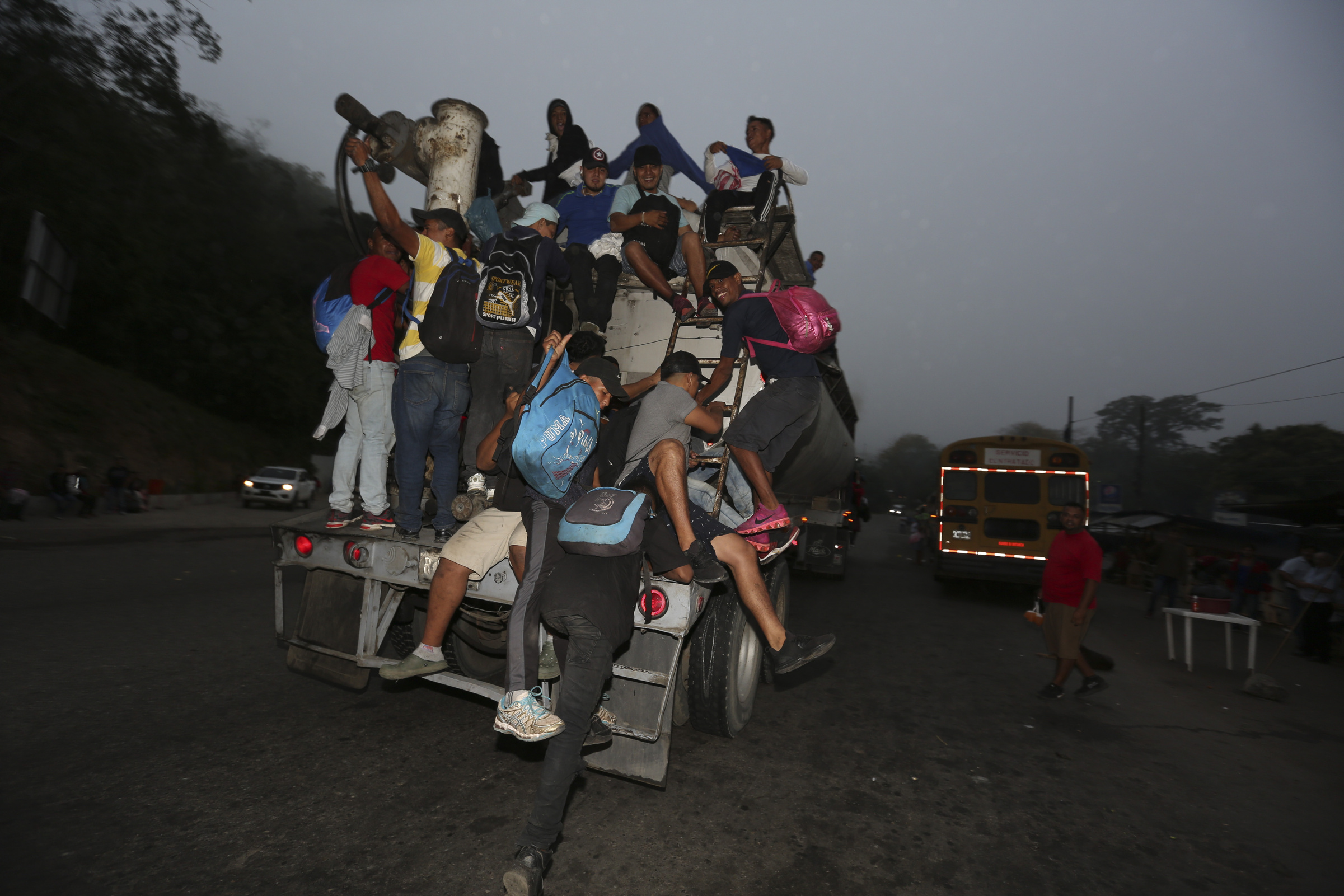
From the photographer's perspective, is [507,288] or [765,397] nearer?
[507,288]

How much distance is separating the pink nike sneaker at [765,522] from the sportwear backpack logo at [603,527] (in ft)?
5.17

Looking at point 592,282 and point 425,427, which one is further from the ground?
point 592,282

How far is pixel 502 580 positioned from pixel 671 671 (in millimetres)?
943

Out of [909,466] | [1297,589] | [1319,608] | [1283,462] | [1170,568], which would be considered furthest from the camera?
[909,466]

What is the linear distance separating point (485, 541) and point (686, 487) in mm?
1015

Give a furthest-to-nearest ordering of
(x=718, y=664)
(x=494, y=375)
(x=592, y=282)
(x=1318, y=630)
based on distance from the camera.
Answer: (x=1318, y=630), (x=592, y=282), (x=494, y=375), (x=718, y=664)

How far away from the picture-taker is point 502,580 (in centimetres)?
310

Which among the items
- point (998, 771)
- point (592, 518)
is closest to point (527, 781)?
point (592, 518)

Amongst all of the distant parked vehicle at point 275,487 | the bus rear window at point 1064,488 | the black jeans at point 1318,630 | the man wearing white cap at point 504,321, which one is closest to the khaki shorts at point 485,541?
the man wearing white cap at point 504,321

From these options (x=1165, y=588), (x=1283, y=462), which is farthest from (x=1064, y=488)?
(x=1283, y=462)

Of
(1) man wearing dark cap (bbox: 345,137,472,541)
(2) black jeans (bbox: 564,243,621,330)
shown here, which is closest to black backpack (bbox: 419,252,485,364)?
(1) man wearing dark cap (bbox: 345,137,472,541)

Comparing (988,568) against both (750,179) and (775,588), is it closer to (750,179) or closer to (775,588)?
(775,588)

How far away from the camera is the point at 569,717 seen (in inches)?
Result: 91.4

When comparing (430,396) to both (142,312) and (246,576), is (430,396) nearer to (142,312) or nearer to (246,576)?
(246,576)
